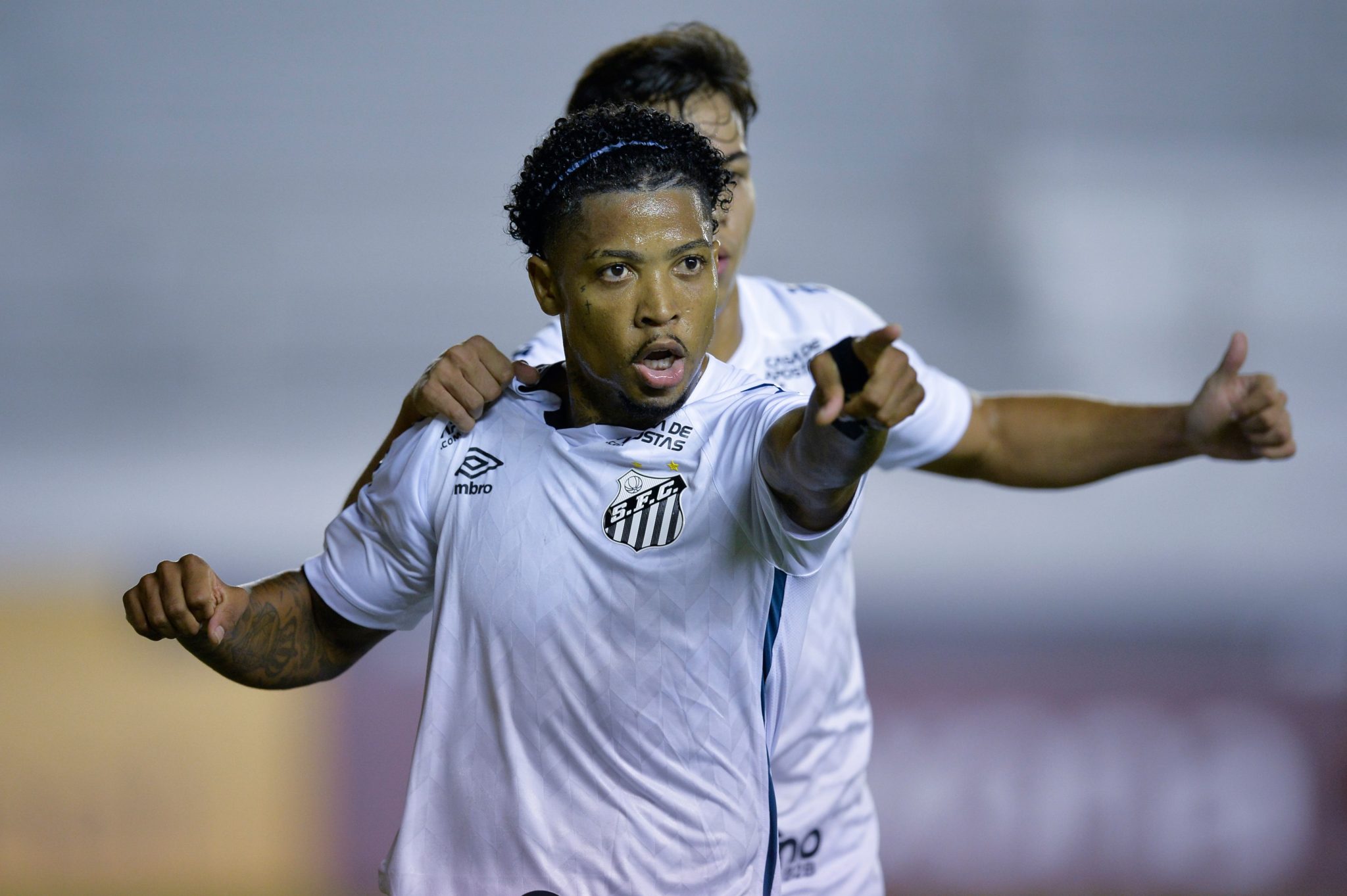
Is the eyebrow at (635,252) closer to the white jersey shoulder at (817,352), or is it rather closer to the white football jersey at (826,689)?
the white football jersey at (826,689)

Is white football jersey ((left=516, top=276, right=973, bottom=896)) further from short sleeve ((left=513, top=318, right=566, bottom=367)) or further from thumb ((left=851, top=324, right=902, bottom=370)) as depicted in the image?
thumb ((left=851, top=324, right=902, bottom=370))

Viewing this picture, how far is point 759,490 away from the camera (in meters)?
1.58

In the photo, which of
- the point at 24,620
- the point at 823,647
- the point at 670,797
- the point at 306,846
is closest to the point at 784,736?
the point at 823,647

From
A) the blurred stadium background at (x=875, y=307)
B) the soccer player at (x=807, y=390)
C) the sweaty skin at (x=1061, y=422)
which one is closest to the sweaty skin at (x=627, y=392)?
the sweaty skin at (x=1061, y=422)

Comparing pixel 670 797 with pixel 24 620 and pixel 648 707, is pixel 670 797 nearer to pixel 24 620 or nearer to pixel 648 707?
pixel 648 707

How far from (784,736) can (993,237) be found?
15.3 ft

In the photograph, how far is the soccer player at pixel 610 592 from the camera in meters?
1.67

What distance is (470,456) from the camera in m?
1.85

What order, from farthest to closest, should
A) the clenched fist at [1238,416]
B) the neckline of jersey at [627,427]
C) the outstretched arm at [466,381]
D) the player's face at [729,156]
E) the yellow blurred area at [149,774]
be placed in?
1. the yellow blurred area at [149,774]
2. the player's face at [729,156]
3. the clenched fist at [1238,416]
4. the outstretched arm at [466,381]
5. the neckline of jersey at [627,427]

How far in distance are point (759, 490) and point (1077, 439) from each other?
1.29 metres

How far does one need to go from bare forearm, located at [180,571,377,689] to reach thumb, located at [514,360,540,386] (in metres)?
0.46

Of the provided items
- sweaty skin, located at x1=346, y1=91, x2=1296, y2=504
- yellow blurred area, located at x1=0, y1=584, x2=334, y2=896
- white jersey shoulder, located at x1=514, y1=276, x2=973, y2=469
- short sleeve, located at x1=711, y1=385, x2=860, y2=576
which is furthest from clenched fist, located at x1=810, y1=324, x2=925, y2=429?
yellow blurred area, located at x1=0, y1=584, x2=334, y2=896

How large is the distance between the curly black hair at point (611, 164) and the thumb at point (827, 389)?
0.43 m

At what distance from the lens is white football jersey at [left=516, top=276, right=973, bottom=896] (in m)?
2.46
